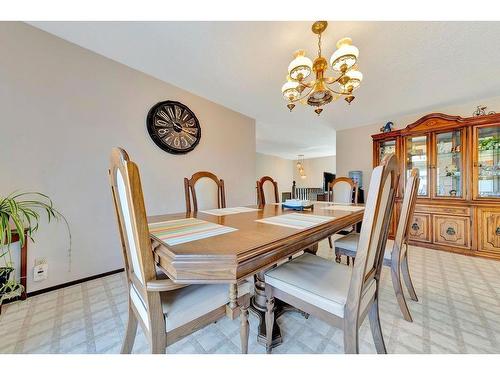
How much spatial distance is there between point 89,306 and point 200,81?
2510 mm

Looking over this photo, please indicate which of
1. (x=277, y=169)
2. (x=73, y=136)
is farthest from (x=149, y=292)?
(x=277, y=169)

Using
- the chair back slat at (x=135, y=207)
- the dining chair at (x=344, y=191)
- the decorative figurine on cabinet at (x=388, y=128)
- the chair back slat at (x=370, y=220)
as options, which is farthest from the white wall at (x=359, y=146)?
the chair back slat at (x=135, y=207)

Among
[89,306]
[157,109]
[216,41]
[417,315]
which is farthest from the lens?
[157,109]

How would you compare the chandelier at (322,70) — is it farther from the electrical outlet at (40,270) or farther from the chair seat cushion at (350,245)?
the electrical outlet at (40,270)

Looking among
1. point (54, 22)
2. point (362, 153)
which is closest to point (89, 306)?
point (54, 22)

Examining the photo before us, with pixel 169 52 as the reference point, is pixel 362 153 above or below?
below

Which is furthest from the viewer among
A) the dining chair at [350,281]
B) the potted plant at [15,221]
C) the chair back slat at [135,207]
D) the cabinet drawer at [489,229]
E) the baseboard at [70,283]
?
the cabinet drawer at [489,229]

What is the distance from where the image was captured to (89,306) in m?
1.52

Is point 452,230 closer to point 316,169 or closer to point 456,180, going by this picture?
point 456,180

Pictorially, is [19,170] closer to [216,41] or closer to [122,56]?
[122,56]

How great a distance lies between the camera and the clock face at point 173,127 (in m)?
2.41

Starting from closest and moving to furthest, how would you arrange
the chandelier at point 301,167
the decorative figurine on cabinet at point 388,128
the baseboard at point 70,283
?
the baseboard at point 70,283, the decorative figurine on cabinet at point 388,128, the chandelier at point 301,167

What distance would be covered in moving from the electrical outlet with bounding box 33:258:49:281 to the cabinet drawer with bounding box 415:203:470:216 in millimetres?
4386

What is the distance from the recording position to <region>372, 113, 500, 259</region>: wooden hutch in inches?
97.2
